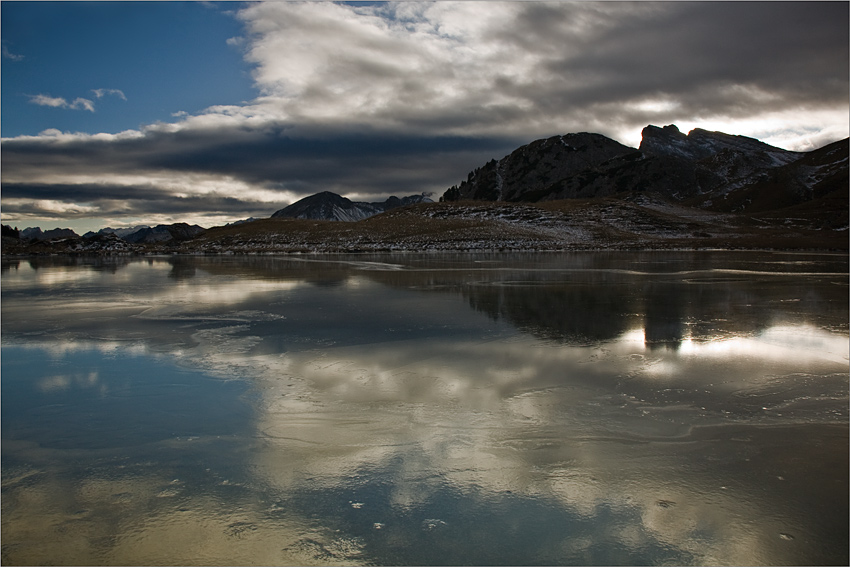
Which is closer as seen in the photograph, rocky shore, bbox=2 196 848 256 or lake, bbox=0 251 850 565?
lake, bbox=0 251 850 565

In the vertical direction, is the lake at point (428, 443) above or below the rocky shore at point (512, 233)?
below

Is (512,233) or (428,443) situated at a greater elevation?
(512,233)

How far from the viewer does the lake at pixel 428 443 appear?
460 centimetres

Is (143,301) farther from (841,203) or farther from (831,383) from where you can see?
(841,203)

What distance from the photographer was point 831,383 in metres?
8.91

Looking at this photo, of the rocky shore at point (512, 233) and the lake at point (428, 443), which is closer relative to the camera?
the lake at point (428, 443)

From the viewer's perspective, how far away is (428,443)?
6477 millimetres

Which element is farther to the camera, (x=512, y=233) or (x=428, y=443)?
(x=512, y=233)

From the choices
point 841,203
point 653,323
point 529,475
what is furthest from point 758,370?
point 841,203

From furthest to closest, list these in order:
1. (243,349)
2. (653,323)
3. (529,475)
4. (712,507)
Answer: (653,323) → (243,349) → (529,475) → (712,507)

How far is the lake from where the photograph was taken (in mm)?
4602

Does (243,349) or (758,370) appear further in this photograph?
(243,349)

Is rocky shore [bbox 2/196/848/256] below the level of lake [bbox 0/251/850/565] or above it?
above

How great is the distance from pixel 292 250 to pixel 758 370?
7094 centimetres
